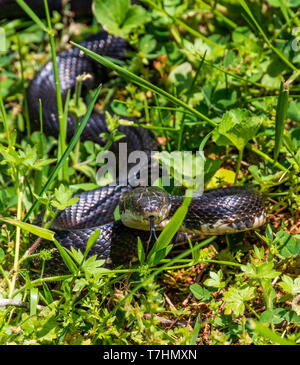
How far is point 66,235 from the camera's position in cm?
384

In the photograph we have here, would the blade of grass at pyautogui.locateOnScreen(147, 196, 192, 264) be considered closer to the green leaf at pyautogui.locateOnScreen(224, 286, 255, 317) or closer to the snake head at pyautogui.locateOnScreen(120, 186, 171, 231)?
the green leaf at pyautogui.locateOnScreen(224, 286, 255, 317)

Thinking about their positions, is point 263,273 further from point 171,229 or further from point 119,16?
point 119,16

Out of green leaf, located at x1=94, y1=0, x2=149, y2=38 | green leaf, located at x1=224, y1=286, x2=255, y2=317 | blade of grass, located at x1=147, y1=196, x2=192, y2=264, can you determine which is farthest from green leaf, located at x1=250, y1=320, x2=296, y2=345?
green leaf, located at x1=94, y1=0, x2=149, y2=38

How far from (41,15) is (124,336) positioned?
18.1 ft

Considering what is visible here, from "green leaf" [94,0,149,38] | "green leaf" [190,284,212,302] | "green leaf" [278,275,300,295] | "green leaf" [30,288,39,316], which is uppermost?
"green leaf" [94,0,149,38]

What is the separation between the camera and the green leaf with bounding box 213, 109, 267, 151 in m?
3.77

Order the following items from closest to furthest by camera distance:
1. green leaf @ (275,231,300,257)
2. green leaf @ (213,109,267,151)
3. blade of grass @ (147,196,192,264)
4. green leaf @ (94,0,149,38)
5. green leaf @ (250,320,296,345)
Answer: green leaf @ (250,320,296,345), blade of grass @ (147,196,192,264), green leaf @ (275,231,300,257), green leaf @ (213,109,267,151), green leaf @ (94,0,149,38)

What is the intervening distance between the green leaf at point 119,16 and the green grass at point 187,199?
0.01 m

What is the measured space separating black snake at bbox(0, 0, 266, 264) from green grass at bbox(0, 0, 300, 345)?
0.46 feet

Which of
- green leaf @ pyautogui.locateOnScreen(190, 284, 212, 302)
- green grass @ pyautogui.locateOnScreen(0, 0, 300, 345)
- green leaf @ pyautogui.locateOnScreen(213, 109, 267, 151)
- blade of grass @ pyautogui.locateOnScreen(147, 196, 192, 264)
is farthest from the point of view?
green leaf @ pyautogui.locateOnScreen(213, 109, 267, 151)

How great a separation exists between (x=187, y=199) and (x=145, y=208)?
3.21 ft

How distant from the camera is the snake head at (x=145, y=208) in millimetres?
3777

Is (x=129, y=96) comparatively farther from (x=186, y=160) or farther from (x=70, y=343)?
(x=70, y=343)

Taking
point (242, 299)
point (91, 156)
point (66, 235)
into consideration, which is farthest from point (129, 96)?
point (242, 299)
